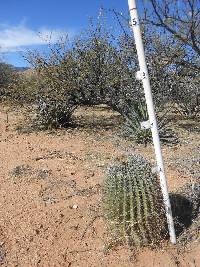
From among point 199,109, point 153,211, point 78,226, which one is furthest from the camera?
point 199,109

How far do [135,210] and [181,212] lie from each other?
35.5 inches

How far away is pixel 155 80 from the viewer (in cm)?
1132

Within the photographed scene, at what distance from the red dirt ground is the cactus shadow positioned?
286 millimetres

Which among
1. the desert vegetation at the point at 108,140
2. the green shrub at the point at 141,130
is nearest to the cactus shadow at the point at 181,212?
the desert vegetation at the point at 108,140

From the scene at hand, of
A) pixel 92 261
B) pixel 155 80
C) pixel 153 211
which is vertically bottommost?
pixel 92 261

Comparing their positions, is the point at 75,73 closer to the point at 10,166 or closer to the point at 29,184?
the point at 10,166

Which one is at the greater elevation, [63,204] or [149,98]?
[149,98]

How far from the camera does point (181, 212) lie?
5547mm

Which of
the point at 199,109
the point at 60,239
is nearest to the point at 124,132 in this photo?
the point at 199,109

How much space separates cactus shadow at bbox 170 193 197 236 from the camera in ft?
17.1

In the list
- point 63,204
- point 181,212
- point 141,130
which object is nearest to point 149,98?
point 181,212

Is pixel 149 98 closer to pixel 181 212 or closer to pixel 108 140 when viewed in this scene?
pixel 181 212

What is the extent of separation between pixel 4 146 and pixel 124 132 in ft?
7.72

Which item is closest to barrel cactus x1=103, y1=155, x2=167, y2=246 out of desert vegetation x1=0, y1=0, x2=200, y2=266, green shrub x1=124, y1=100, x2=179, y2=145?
desert vegetation x1=0, y1=0, x2=200, y2=266
